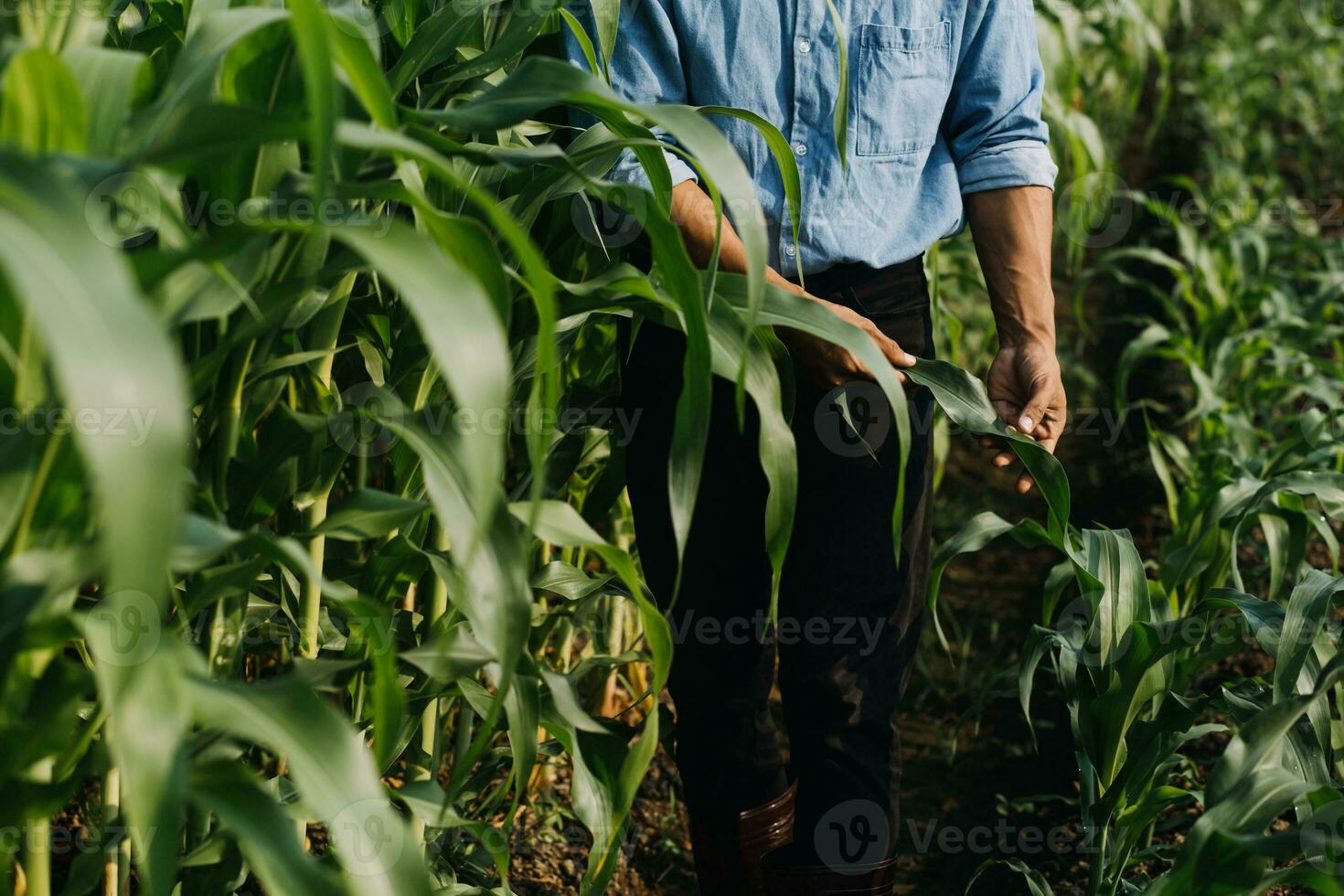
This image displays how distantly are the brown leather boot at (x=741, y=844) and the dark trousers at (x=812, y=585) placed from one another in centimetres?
2

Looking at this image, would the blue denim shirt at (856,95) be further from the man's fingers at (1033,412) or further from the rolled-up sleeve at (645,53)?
the man's fingers at (1033,412)

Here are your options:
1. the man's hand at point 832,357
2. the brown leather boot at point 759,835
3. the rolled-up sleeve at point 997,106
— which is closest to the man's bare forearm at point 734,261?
the man's hand at point 832,357

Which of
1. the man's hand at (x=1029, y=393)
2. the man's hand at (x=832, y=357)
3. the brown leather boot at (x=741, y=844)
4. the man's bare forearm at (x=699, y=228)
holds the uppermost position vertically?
the man's bare forearm at (x=699, y=228)

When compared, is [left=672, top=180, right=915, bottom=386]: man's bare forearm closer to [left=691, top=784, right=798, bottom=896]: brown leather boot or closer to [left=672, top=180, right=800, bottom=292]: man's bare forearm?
[left=672, top=180, right=800, bottom=292]: man's bare forearm

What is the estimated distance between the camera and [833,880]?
1.10 metres

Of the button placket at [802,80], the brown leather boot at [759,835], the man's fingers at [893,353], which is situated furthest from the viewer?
the brown leather boot at [759,835]

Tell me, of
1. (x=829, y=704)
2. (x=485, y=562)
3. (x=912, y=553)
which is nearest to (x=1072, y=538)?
(x=912, y=553)

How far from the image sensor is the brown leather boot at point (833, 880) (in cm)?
109

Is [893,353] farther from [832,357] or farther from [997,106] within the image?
[997,106]

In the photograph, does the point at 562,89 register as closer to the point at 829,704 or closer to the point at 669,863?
the point at 829,704

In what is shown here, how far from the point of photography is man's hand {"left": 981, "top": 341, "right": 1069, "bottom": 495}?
1.04 metres

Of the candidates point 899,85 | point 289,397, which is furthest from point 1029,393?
point 289,397

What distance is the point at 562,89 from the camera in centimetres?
63

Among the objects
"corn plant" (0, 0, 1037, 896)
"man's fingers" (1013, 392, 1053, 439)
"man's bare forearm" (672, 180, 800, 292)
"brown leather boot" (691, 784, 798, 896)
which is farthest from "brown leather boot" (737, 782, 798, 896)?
"man's bare forearm" (672, 180, 800, 292)
